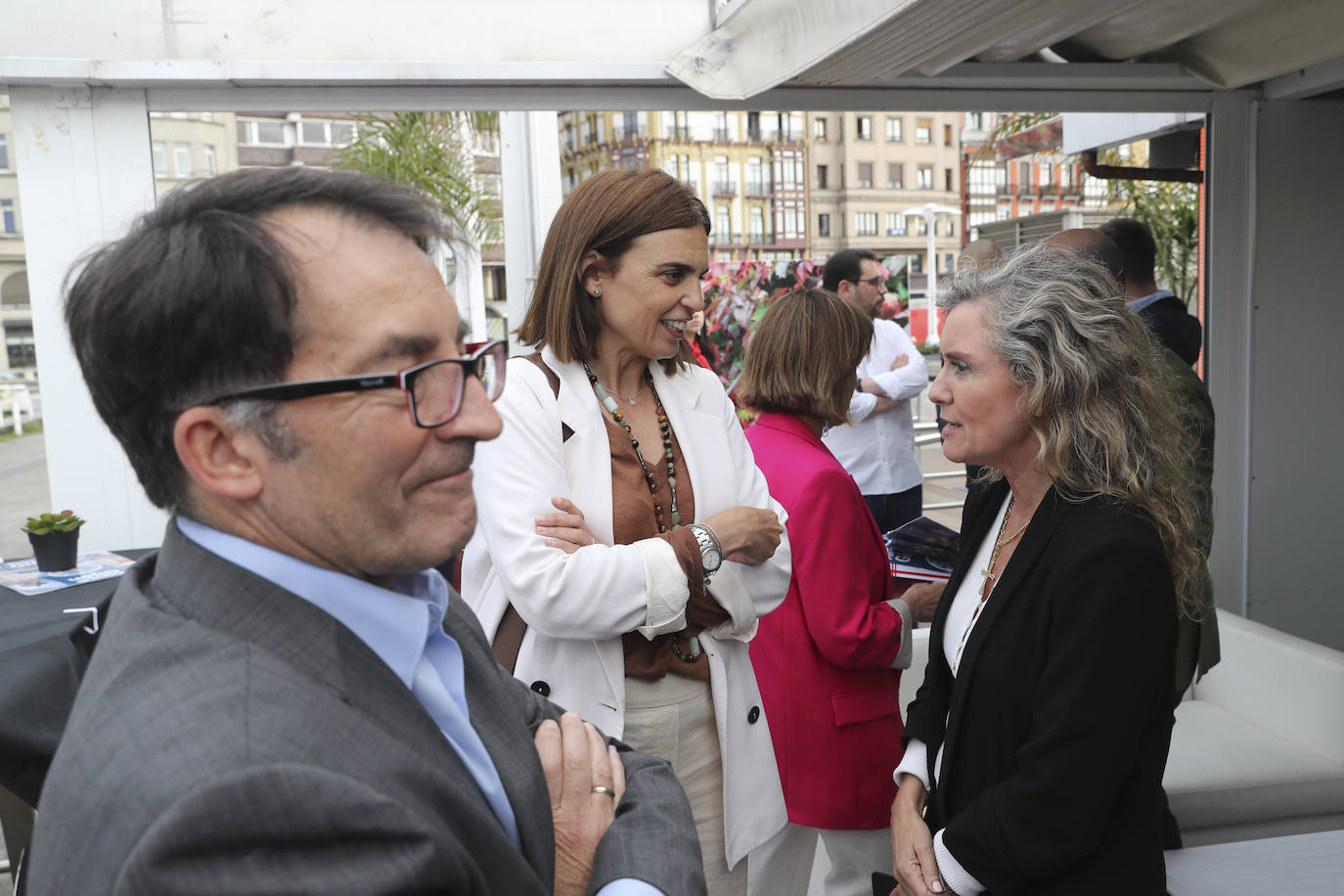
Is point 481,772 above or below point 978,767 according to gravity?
above

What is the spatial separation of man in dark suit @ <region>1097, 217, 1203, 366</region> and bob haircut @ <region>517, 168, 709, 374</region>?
7.87ft

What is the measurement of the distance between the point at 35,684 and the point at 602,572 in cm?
160

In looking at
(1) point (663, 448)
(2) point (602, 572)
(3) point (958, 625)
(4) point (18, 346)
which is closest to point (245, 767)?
(2) point (602, 572)

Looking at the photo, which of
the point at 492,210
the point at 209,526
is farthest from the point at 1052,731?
the point at 492,210

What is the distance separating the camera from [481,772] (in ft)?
3.45

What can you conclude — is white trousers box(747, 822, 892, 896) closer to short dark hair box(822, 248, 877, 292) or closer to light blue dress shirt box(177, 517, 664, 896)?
light blue dress shirt box(177, 517, 664, 896)

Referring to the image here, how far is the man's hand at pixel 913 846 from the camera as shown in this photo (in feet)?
6.46

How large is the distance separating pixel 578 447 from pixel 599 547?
26 centimetres

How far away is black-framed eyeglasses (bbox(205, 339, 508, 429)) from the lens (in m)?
0.97

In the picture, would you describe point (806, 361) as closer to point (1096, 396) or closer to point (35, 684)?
point (1096, 396)

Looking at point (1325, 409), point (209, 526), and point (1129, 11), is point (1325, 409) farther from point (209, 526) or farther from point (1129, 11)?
point (209, 526)

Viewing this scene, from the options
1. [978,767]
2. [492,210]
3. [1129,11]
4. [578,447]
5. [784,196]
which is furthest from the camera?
[784,196]

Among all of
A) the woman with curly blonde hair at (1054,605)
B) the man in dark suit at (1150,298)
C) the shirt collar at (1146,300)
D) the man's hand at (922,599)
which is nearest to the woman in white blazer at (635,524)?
the woman with curly blonde hair at (1054,605)

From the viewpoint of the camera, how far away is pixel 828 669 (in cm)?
260
